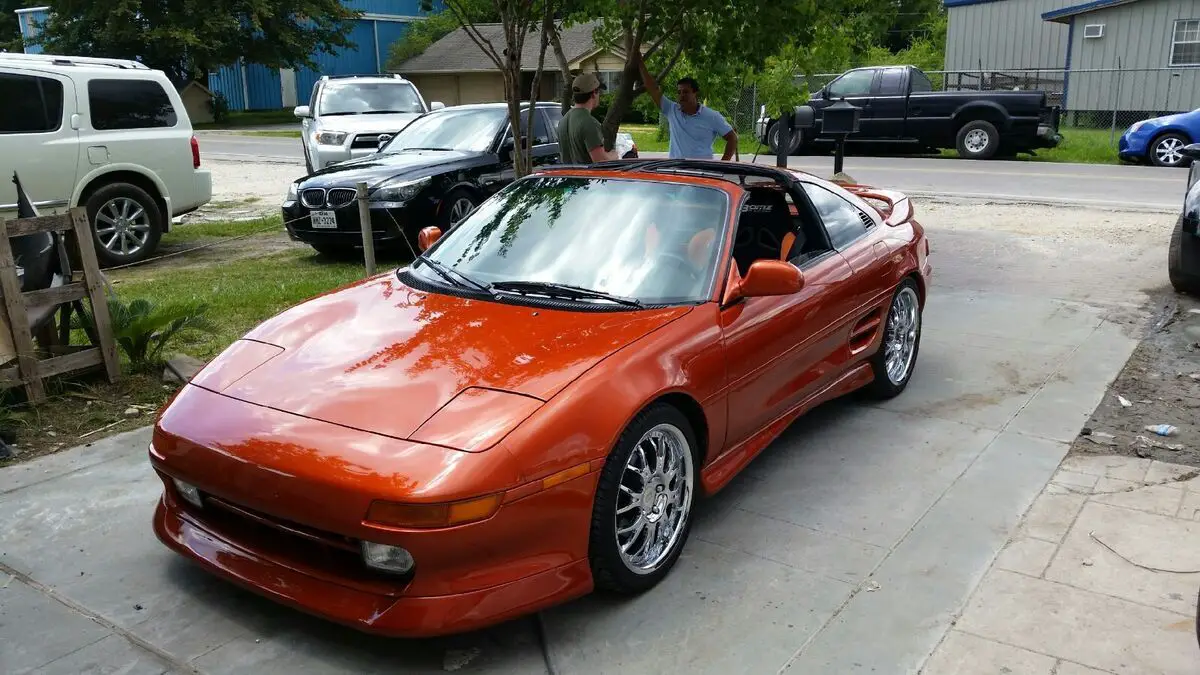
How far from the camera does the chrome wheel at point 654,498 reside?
3.47 meters

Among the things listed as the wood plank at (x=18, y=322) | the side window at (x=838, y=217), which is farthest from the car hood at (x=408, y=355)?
the wood plank at (x=18, y=322)

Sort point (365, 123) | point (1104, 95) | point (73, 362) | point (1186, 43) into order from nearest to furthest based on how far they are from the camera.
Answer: point (73, 362)
point (365, 123)
point (1186, 43)
point (1104, 95)

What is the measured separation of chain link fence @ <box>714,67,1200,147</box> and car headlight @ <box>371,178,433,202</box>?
14752 millimetres

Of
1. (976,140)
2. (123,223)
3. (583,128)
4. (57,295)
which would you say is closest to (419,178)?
(583,128)

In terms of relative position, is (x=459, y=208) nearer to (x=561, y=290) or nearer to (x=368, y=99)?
(x=561, y=290)

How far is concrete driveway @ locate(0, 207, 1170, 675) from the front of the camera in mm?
3193

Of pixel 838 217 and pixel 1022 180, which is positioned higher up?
pixel 838 217

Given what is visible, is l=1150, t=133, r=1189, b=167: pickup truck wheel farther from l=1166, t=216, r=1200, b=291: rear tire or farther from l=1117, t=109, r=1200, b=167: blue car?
l=1166, t=216, r=1200, b=291: rear tire

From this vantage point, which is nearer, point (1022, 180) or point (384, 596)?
point (384, 596)

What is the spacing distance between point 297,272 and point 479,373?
658 centimetres

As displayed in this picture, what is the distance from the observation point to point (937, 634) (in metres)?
3.29

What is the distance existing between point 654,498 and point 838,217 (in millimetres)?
2340

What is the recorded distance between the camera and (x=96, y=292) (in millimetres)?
5625

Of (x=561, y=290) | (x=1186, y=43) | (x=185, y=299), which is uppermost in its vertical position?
(x=1186, y=43)
